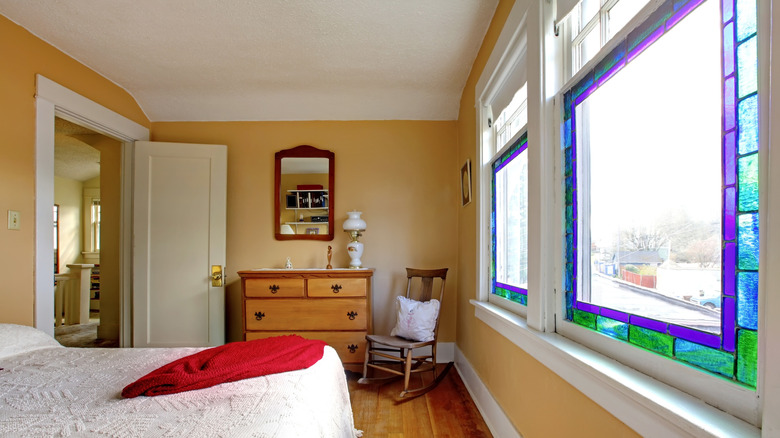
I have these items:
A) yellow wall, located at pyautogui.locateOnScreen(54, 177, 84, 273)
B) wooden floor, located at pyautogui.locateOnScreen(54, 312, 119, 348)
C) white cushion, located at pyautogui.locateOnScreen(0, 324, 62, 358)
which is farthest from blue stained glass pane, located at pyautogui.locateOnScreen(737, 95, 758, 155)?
yellow wall, located at pyautogui.locateOnScreen(54, 177, 84, 273)

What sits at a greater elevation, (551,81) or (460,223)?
(551,81)

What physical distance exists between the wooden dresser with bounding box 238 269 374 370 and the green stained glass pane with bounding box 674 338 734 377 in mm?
2385

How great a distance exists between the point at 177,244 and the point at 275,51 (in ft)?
6.17

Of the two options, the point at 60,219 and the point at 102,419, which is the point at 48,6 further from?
the point at 60,219

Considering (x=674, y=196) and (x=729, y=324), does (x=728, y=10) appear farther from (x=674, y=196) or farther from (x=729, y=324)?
(x=729, y=324)

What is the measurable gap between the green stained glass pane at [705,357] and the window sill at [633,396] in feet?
0.24

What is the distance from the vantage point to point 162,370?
1.33 metres

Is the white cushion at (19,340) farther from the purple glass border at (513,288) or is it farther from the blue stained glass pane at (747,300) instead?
the blue stained glass pane at (747,300)

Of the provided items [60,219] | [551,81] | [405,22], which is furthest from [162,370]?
[60,219]

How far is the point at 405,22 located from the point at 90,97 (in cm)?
243

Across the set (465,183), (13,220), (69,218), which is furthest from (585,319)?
(69,218)

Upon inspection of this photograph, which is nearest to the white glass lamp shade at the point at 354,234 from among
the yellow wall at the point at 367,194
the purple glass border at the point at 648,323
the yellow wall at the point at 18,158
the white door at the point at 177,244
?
the yellow wall at the point at 367,194

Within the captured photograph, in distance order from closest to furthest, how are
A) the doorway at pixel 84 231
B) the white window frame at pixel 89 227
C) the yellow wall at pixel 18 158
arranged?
the yellow wall at pixel 18 158 → the doorway at pixel 84 231 → the white window frame at pixel 89 227

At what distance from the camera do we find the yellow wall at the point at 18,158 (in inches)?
90.6
